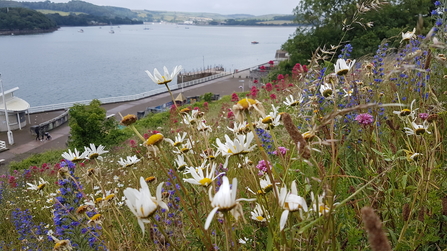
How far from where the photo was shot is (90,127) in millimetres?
13750

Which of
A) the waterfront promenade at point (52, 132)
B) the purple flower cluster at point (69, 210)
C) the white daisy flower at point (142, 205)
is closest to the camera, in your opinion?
the white daisy flower at point (142, 205)

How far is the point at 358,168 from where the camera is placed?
2076 mm

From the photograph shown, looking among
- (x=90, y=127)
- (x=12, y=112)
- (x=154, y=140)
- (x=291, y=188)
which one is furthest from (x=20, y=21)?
(x=291, y=188)

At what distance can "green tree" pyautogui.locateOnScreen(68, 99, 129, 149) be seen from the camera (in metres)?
13.5

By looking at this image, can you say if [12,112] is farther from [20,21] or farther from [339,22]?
[20,21]

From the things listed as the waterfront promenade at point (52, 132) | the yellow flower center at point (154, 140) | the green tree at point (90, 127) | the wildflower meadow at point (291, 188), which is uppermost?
the yellow flower center at point (154, 140)

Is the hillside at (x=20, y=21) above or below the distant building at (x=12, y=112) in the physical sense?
above

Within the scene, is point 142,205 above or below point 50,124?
above

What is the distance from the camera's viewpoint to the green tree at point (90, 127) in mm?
13469

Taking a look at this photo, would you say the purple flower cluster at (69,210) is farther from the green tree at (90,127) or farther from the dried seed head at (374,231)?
the green tree at (90,127)

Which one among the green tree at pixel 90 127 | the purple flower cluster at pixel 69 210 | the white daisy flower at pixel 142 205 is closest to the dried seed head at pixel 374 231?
the white daisy flower at pixel 142 205

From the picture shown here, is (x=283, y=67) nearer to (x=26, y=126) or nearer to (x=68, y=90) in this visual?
(x=26, y=126)

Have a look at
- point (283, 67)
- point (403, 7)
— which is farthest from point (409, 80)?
point (403, 7)

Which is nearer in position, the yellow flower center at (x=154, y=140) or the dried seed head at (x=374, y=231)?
the dried seed head at (x=374, y=231)
